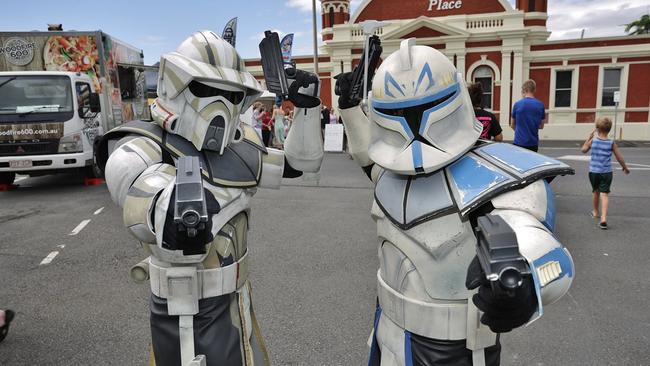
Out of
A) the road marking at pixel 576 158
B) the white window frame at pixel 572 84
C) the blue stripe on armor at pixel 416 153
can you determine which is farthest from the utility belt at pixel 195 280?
the white window frame at pixel 572 84

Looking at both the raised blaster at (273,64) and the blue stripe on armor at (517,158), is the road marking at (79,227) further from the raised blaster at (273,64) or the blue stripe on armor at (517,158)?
the blue stripe on armor at (517,158)

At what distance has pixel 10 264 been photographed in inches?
199

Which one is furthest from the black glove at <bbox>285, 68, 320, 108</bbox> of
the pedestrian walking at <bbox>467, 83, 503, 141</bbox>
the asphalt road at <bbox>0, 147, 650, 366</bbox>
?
the pedestrian walking at <bbox>467, 83, 503, 141</bbox>

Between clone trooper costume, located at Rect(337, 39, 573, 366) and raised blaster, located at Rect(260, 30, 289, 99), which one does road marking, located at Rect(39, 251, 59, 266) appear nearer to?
raised blaster, located at Rect(260, 30, 289, 99)

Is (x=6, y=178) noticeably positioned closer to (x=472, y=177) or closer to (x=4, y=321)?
(x=4, y=321)

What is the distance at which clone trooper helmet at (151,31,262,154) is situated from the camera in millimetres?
1971

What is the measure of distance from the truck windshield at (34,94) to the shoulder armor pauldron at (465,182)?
8.60 meters

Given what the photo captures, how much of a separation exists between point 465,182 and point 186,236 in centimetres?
96

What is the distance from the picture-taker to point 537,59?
1983cm

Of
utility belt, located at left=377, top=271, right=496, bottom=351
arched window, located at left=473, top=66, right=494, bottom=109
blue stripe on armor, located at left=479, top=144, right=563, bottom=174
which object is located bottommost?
utility belt, located at left=377, top=271, right=496, bottom=351

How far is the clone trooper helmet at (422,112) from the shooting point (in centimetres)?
166

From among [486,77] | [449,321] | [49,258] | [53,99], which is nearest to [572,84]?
[486,77]

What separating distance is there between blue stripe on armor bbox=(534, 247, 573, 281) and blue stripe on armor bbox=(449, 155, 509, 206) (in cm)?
30

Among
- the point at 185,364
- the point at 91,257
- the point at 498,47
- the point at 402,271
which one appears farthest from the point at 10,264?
the point at 498,47
